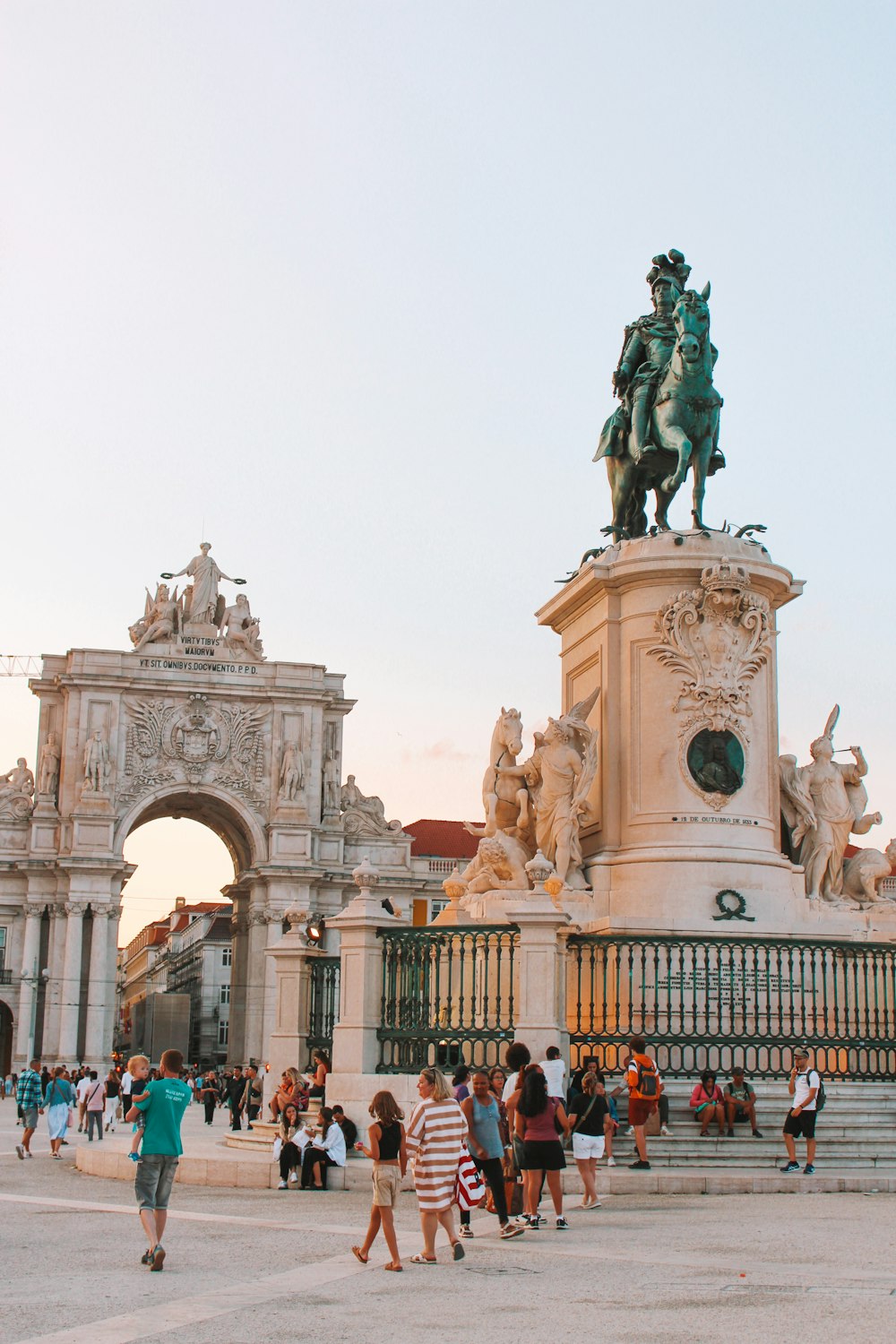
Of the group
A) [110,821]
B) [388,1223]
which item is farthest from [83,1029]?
[388,1223]

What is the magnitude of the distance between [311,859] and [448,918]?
1998 inches

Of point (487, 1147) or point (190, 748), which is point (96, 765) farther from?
point (487, 1147)

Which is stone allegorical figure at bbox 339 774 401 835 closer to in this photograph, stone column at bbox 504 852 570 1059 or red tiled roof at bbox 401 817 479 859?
red tiled roof at bbox 401 817 479 859

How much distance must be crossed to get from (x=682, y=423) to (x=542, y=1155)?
8894 mm

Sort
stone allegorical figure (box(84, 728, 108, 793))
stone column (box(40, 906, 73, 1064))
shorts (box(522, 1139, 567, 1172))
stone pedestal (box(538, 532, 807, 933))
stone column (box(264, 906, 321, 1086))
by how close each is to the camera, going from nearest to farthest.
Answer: shorts (box(522, 1139, 567, 1172)), stone pedestal (box(538, 532, 807, 933)), stone column (box(264, 906, 321, 1086)), stone column (box(40, 906, 73, 1064)), stone allegorical figure (box(84, 728, 108, 793))

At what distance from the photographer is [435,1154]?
9984 millimetres

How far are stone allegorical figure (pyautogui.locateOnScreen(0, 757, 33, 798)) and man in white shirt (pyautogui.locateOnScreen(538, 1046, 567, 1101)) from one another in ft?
187

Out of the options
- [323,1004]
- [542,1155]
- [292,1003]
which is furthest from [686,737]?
[542,1155]

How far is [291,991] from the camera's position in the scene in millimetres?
17766

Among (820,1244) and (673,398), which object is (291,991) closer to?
(673,398)

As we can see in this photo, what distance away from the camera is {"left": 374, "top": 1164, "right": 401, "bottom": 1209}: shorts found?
31.6 ft

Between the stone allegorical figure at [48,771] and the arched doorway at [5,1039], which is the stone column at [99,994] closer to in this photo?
the stone allegorical figure at [48,771]

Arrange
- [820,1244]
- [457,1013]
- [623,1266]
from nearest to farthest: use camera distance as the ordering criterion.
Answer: [623,1266] → [820,1244] → [457,1013]

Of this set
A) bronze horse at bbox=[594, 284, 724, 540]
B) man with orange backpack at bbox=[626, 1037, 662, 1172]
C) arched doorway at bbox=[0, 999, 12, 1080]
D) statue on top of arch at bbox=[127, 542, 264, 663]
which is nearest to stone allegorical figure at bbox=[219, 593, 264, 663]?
statue on top of arch at bbox=[127, 542, 264, 663]
